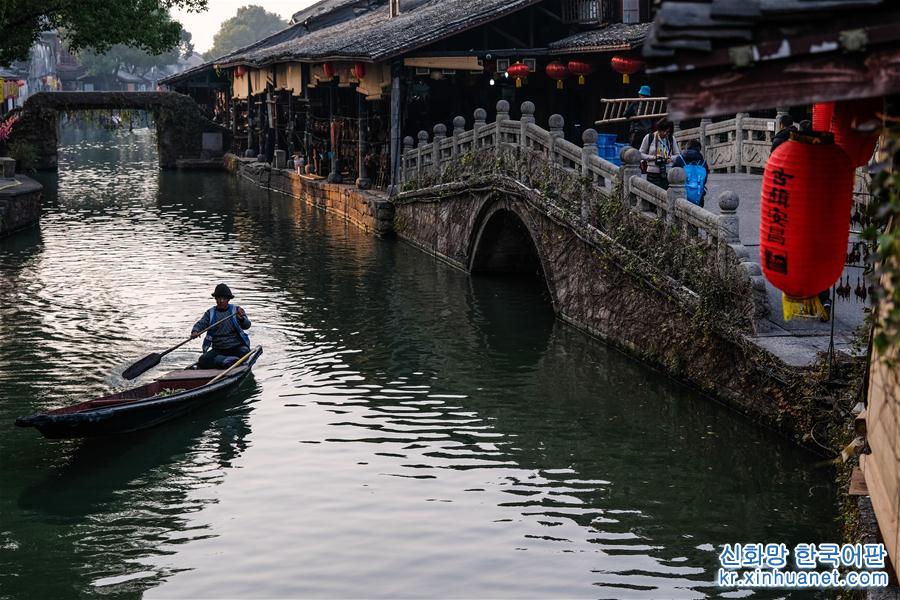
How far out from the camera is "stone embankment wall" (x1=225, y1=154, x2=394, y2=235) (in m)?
28.2

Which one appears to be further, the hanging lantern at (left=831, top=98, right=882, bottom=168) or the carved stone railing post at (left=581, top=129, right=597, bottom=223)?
the carved stone railing post at (left=581, top=129, right=597, bottom=223)

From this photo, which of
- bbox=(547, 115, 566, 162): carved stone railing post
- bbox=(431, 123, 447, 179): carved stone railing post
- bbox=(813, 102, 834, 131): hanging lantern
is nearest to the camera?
bbox=(813, 102, 834, 131): hanging lantern

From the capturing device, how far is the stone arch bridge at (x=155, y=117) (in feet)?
155

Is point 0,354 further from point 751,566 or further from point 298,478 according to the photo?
point 751,566

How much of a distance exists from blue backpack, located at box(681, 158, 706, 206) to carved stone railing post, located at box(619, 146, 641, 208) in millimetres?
658

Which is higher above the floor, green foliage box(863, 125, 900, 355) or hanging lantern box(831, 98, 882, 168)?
hanging lantern box(831, 98, 882, 168)

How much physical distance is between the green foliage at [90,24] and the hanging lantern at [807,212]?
21222 millimetres

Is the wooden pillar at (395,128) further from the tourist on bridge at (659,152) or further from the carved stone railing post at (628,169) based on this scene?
the carved stone railing post at (628,169)

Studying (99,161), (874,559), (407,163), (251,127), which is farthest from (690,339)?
(99,161)

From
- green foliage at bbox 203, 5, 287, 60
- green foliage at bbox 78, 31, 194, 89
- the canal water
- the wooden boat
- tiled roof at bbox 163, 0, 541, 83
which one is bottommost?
the canal water

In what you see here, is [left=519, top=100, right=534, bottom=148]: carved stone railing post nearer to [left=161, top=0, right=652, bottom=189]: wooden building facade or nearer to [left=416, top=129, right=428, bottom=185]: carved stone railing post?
[left=161, top=0, right=652, bottom=189]: wooden building facade

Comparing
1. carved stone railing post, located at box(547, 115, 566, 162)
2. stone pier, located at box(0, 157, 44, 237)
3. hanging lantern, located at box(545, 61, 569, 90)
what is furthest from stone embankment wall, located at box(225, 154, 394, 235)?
carved stone railing post, located at box(547, 115, 566, 162)

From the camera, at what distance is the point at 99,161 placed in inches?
2223

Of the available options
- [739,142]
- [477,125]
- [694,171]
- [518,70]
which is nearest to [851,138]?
[694,171]
